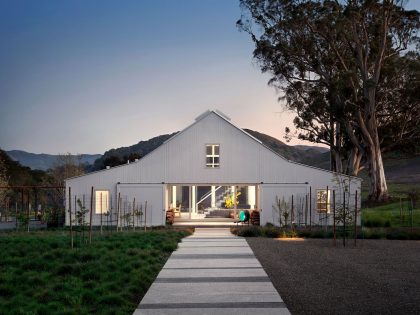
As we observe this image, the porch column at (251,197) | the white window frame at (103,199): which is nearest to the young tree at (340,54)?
the porch column at (251,197)

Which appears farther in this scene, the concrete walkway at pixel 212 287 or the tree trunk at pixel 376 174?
the tree trunk at pixel 376 174

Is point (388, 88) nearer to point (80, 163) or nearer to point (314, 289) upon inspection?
point (314, 289)

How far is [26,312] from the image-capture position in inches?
303

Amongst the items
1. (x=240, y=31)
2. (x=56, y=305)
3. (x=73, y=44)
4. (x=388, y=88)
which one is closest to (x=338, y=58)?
(x=388, y=88)

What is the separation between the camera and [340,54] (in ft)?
125

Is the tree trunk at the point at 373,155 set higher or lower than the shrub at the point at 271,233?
higher

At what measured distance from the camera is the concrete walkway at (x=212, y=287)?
818 centimetres

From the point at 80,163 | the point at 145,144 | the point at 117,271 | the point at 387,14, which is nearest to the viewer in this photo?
the point at 117,271

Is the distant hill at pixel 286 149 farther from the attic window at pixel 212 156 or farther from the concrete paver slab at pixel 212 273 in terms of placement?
the concrete paver slab at pixel 212 273

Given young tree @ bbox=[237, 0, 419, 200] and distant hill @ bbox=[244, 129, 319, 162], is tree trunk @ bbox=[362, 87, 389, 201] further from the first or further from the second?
distant hill @ bbox=[244, 129, 319, 162]

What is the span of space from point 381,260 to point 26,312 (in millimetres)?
9663

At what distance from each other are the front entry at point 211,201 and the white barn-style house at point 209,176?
2.53 meters

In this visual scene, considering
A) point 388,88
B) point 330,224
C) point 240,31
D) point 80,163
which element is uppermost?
point 240,31

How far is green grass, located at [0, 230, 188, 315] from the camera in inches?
329
